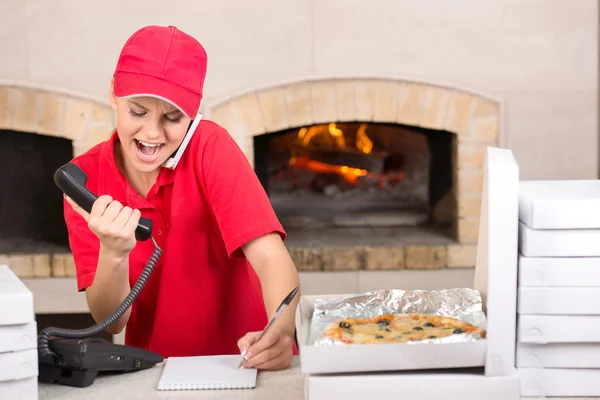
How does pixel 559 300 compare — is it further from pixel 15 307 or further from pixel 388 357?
pixel 15 307

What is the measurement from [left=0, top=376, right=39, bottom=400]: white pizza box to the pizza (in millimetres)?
428

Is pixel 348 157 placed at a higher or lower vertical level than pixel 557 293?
higher

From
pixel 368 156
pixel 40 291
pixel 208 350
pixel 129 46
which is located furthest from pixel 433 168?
pixel 129 46

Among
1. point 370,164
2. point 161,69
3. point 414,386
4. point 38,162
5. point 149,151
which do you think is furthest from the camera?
point 370,164

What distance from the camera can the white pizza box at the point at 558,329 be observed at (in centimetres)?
108

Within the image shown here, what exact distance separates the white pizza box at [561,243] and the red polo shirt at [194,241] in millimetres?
579

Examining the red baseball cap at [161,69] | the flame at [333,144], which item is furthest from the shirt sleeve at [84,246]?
the flame at [333,144]

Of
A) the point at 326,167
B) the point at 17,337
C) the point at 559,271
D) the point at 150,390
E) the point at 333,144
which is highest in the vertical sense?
the point at 333,144

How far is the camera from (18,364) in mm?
1086

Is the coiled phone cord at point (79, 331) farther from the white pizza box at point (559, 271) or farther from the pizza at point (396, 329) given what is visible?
the white pizza box at point (559, 271)

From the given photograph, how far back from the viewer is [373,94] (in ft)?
10.2

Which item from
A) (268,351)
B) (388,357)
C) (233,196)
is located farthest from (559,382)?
(233,196)

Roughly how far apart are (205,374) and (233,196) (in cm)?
42

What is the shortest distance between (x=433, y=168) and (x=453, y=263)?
516mm
